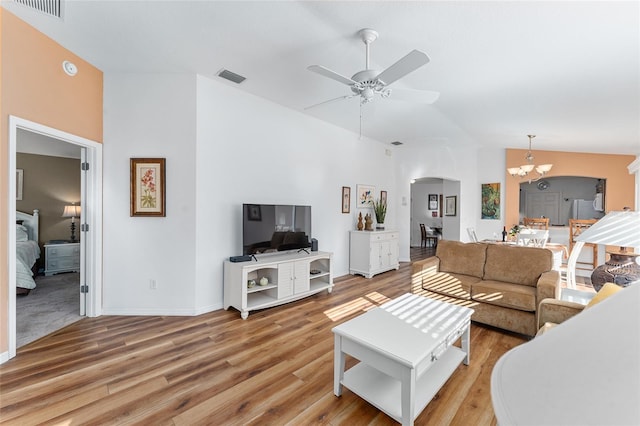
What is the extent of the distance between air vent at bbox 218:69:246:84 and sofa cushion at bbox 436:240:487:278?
11.0 ft

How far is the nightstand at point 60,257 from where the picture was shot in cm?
504

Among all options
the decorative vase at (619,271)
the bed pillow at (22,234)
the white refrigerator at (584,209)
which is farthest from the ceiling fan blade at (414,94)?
the white refrigerator at (584,209)

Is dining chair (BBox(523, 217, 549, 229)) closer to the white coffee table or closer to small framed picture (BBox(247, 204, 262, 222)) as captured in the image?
the white coffee table

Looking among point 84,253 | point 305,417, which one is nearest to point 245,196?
point 84,253

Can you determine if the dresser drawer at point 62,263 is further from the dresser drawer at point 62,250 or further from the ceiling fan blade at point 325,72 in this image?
the ceiling fan blade at point 325,72

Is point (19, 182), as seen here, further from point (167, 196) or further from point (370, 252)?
point (370, 252)

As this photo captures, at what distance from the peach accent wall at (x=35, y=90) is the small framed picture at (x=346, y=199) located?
3.75 m

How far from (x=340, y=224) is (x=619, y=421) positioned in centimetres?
509

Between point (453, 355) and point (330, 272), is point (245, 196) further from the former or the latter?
point (453, 355)

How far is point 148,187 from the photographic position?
10.9ft

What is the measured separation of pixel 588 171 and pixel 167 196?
8.07 m

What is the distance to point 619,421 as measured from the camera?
27cm

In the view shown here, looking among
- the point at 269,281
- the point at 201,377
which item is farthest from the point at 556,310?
the point at 269,281

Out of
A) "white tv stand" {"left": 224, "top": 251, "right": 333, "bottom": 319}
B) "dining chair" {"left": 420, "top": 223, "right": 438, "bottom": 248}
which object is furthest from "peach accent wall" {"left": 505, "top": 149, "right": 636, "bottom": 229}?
"white tv stand" {"left": 224, "top": 251, "right": 333, "bottom": 319}
